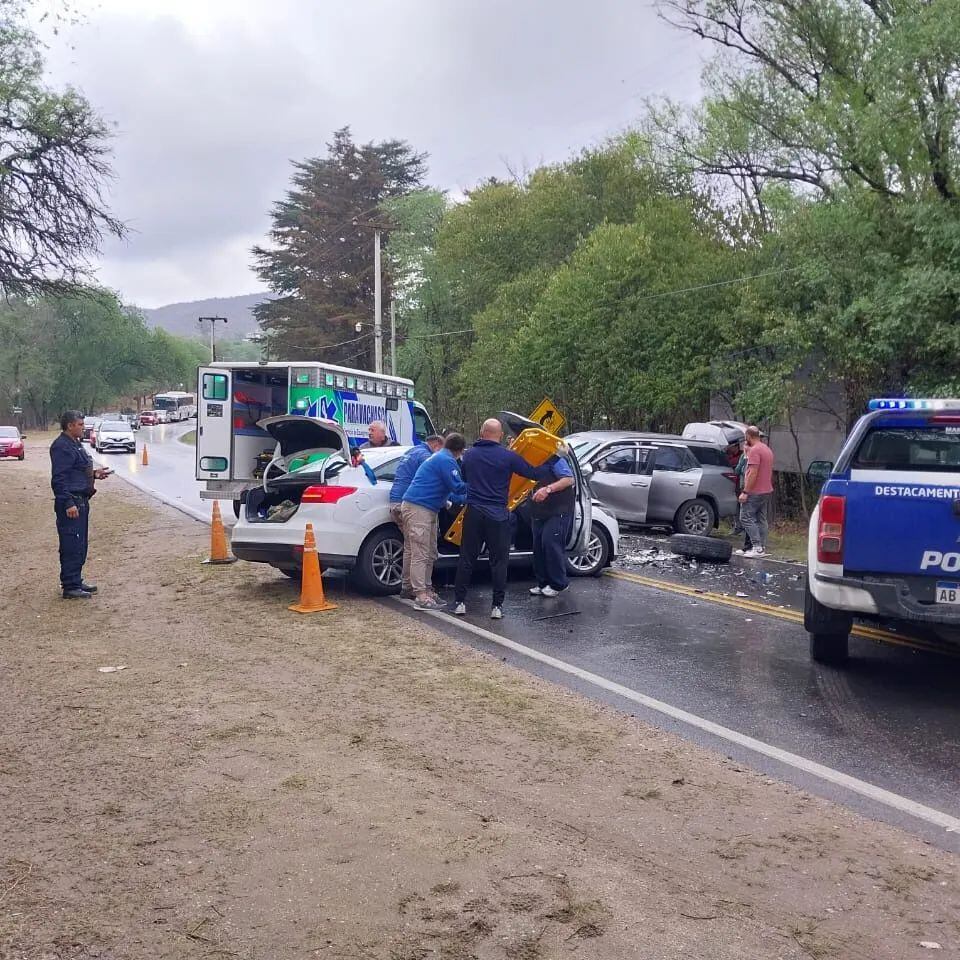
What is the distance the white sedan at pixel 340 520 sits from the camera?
9867 millimetres

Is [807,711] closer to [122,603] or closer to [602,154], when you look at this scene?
[122,603]

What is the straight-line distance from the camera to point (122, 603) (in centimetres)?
1000

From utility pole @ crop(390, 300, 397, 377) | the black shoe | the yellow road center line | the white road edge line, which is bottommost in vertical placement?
the black shoe

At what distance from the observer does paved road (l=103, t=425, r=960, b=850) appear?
5.36 meters

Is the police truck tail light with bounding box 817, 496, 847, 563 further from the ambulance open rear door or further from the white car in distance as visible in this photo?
the white car in distance

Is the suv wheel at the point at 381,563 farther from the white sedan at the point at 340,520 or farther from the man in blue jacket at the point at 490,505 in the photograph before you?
the man in blue jacket at the point at 490,505

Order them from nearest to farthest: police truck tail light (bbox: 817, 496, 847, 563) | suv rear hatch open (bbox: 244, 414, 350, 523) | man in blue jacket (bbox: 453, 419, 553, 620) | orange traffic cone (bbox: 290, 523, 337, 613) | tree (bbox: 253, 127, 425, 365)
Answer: police truck tail light (bbox: 817, 496, 847, 563) < man in blue jacket (bbox: 453, 419, 553, 620) < orange traffic cone (bbox: 290, 523, 337, 613) < suv rear hatch open (bbox: 244, 414, 350, 523) < tree (bbox: 253, 127, 425, 365)

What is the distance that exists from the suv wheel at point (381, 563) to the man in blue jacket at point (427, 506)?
0.39m

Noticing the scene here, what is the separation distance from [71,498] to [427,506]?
3710 millimetres

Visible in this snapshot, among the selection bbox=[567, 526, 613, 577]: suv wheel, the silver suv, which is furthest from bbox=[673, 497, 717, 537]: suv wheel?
bbox=[567, 526, 613, 577]: suv wheel

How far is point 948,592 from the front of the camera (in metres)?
6.38

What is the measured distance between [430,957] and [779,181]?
63.1 feet

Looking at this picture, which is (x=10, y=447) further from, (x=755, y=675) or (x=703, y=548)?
(x=755, y=675)

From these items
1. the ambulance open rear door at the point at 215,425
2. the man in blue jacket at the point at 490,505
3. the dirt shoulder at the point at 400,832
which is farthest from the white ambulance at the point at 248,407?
the dirt shoulder at the point at 400,832
